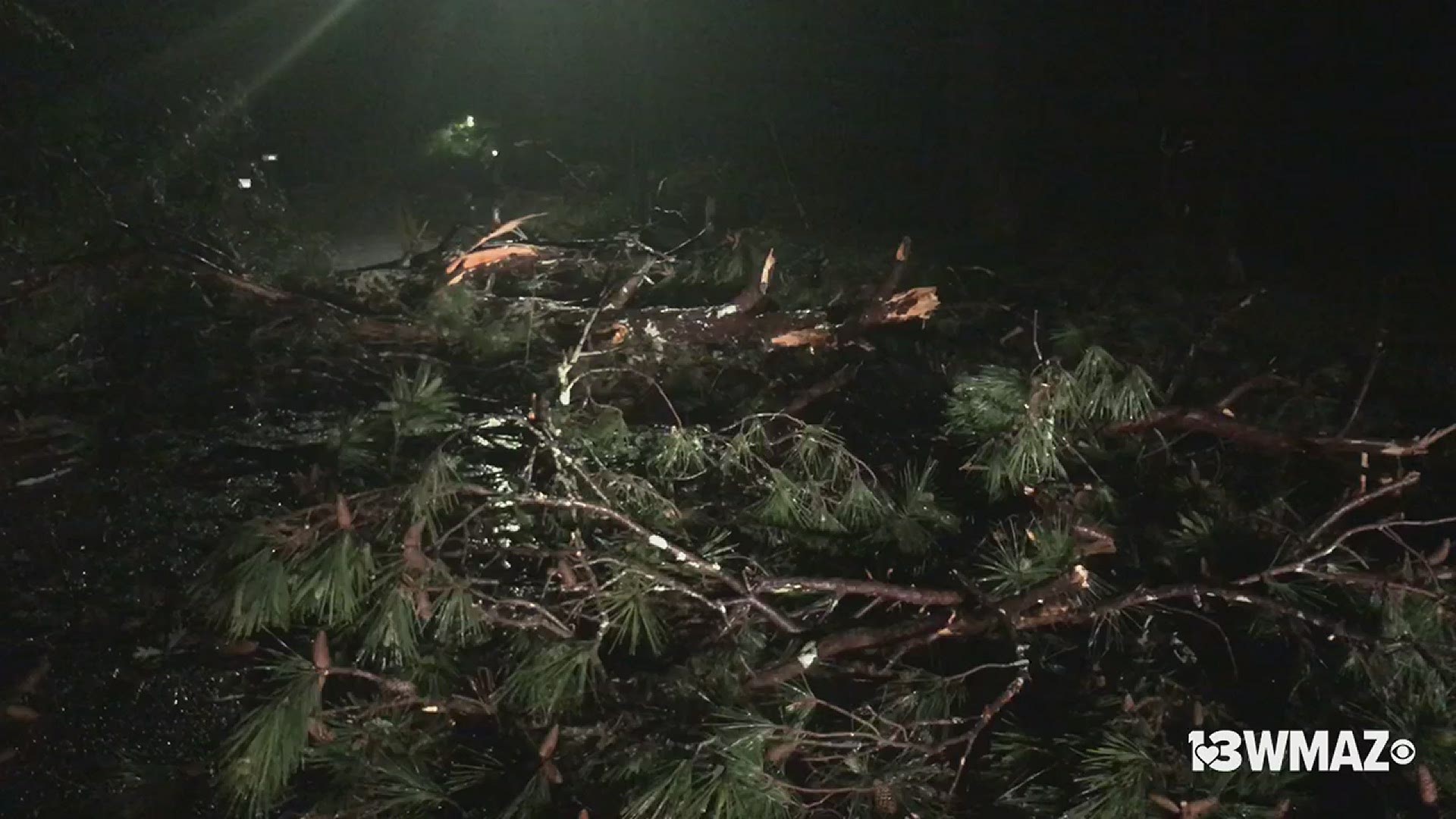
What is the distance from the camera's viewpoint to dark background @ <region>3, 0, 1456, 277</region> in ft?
Answer: 18.1

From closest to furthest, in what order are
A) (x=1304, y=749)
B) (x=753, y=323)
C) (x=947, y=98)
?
(x=1304, y=749), (x=753, y=323), (x=947, y=98)

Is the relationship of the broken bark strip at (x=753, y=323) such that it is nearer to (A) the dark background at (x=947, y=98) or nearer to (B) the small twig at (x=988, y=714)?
(A) the dark background at (x=947, y=98)

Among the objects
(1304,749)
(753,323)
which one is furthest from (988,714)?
(753,323)

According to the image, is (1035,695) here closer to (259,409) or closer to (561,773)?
(561,773)

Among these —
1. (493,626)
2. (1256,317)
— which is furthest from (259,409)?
(1256,317)

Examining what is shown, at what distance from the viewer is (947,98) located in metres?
6.96

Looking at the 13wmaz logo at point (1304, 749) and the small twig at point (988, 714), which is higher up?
the small twig at point (988, 714)

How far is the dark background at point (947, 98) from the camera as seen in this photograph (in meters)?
5.53

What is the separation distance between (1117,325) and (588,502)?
269 cm

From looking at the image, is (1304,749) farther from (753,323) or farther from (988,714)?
(753,323)

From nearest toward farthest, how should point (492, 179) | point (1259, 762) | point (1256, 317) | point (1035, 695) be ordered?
point (1259, 762) → point (1035, 695) → point (1256, 317) → point (492, 179)

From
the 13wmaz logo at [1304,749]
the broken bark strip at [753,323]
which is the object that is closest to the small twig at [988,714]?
the 13wmaz logo at [1304,749]

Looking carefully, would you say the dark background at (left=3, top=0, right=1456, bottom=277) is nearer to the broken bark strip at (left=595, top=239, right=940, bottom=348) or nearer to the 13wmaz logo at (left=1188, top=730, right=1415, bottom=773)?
the broken bark strip at (left=595, top=239, right=940, bottom=348)

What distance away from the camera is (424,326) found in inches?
159
